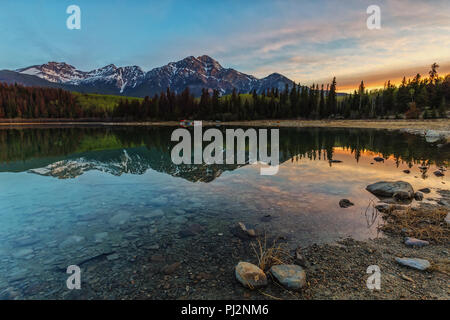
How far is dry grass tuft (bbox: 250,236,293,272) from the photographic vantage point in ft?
20.1

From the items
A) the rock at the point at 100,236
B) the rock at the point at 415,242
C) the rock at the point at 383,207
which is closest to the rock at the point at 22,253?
the rock at the point at 100,236

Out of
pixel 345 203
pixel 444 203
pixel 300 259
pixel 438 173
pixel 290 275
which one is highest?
pixel 438 173

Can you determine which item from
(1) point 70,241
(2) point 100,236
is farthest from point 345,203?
(1) point 70,241

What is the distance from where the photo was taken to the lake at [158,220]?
19.3 feet

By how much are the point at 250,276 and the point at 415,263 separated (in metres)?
4.33

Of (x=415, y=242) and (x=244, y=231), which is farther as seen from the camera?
(x=244, y=231)

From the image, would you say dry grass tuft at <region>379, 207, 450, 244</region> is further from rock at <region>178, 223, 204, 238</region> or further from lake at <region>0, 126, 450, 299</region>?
rock at <region>178, 223, 204, 238</region>

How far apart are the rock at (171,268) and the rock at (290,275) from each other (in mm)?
2536

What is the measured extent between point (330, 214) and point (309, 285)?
5054 mm

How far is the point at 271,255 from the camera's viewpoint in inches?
256

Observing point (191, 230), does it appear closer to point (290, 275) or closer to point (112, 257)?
point (112, 257)

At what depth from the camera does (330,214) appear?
32.1ft
